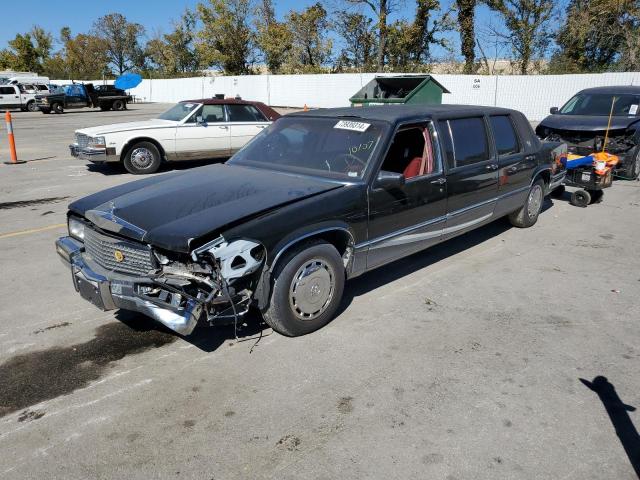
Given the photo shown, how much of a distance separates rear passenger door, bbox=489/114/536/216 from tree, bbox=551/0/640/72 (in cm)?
2607

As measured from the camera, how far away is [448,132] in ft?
16.6

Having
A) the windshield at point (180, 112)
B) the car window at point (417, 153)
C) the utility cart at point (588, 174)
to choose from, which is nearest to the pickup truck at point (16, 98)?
the windshield at point (180, 112)

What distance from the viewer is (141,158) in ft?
35.9

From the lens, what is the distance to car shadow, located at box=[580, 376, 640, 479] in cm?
278

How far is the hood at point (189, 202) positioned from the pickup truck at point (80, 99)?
1267 inches

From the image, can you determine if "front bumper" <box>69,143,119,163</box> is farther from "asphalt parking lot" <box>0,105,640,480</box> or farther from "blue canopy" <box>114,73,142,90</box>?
"blue canopy" <box>114,73,142,90</box>

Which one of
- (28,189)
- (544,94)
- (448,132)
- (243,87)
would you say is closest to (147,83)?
(243,87)

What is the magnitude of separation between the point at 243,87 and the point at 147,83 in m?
15.5

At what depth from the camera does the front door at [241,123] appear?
37.9 feet

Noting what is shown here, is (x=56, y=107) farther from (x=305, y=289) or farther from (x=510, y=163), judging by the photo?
(x=305, y=289)

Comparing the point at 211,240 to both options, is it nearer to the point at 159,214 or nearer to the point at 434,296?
the point at 159,214

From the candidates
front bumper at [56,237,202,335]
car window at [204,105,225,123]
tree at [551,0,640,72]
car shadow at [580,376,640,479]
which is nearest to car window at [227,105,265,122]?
car window at [204,105,225,123]

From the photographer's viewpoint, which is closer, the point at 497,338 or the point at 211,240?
the point at 211,240

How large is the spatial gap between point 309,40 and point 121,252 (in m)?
42.8
